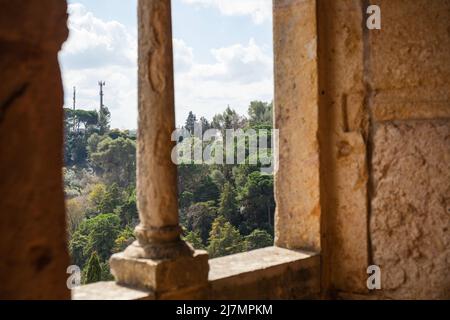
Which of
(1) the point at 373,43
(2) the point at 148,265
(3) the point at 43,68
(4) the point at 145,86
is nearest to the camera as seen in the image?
(3) the point at 43,68

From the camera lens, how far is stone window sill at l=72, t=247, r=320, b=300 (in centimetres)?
258

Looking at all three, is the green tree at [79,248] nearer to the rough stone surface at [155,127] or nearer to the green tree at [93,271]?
the green tree at [93,271]

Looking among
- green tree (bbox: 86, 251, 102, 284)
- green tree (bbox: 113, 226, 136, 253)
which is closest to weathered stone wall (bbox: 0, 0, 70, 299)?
green tree (bbox: 86, 251, 102, 284)

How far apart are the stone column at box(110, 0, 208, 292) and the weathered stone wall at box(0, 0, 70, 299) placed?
1373mm

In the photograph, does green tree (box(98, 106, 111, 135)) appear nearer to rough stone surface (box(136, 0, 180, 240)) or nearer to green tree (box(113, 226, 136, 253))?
green tree (box(113, 226, 136, 253))

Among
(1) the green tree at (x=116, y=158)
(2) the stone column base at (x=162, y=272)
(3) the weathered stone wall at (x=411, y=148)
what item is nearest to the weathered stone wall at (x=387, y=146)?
(3) the weathered stone wall at (x=411, y=148)

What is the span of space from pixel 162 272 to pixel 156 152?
0.66 metres

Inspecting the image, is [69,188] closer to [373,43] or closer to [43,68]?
[373,43]

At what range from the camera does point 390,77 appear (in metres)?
3.72

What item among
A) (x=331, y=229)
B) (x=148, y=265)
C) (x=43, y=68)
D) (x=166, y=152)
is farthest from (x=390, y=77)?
(x=43, y=68)

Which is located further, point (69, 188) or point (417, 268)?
point (69, 188)

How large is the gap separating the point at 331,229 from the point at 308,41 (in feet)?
4.89

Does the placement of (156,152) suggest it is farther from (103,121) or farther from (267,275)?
(103,121)

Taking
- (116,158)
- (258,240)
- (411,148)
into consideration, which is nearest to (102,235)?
(116,158)
